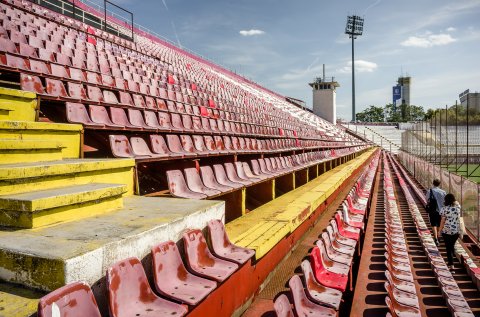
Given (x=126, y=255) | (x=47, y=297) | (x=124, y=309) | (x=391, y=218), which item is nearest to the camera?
(x=47, y=297)

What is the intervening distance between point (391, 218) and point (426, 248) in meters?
1.18

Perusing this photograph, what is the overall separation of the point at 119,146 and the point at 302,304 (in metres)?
2.18

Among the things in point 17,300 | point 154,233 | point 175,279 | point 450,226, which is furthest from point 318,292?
point 450,226

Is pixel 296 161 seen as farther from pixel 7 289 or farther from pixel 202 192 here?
pixel 7 289

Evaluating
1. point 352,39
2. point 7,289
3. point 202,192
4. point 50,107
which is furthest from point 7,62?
point 352,39

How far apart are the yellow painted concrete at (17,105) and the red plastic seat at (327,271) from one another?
2.60 m

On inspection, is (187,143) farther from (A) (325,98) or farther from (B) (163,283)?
(A) (325,98)

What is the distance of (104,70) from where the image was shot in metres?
6.79

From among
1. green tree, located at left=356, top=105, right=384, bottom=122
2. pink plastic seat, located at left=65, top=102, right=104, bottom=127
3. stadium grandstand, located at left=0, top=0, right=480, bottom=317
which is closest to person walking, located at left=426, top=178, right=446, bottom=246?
stadium grandstand, located at left=0, top=0, right=480, bottom=317

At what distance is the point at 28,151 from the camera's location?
7.11ft

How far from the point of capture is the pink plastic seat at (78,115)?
319 centimetres

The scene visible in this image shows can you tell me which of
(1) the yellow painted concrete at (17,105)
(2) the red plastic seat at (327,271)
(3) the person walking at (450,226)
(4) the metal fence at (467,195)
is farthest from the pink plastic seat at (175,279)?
(4) the metal fence at (467,195)

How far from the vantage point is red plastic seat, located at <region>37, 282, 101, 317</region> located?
106 cm

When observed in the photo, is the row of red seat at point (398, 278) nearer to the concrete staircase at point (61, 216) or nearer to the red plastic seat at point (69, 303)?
the concrete staircase at point (61, 216)
